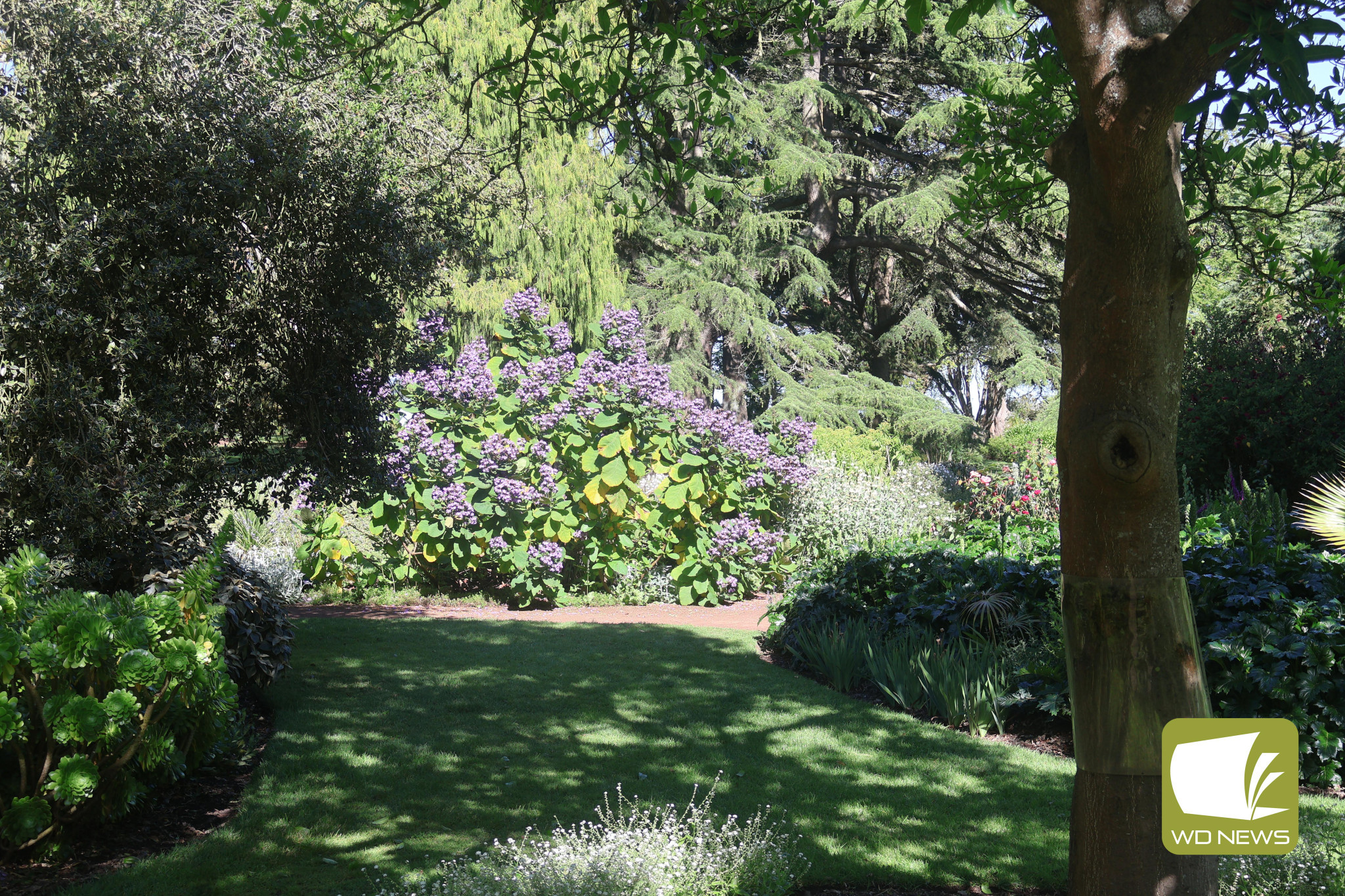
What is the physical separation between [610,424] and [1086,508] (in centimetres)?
748

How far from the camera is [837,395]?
1856 centimetres

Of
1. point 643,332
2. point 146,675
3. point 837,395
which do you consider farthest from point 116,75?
point 837,395

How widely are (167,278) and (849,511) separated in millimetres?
7713

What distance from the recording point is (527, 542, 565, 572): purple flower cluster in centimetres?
940

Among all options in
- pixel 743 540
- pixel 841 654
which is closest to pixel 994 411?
pixel 743 540

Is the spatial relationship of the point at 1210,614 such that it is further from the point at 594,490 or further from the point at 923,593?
the point at 594,490

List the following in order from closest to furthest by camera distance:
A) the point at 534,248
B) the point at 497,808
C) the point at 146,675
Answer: the point at 146,675
the point at 497,808
the point at 534,248

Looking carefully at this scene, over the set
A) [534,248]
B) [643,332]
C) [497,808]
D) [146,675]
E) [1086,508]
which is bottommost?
[497,808]

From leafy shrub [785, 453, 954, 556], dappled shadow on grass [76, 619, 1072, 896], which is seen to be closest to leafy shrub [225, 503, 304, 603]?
dappled shadow on grass [76, 619, 1072, 896]

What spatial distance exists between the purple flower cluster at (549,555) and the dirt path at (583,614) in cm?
49

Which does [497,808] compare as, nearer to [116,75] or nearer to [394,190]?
[394,190]

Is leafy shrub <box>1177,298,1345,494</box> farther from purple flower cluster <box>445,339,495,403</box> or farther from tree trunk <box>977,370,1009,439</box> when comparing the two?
tree trunk <box>977,370,1009,439</box>

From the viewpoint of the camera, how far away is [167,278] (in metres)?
4.61

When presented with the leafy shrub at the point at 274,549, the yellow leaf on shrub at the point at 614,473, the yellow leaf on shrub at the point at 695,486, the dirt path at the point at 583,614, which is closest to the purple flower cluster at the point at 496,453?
the yellow leaf on shrub at the point at 614,473
